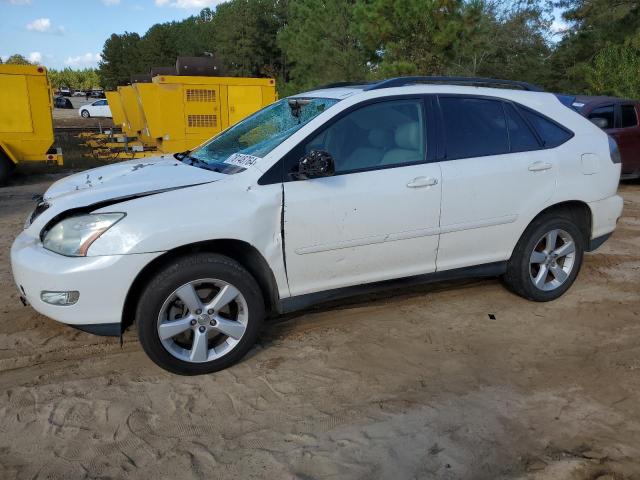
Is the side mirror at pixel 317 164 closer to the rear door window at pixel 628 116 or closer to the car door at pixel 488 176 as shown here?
the car door at pixel 488 176

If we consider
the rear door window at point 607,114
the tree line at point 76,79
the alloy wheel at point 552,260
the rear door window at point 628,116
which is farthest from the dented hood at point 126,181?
the tree line at point 76,79

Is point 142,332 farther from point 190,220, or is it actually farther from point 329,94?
point 329,94

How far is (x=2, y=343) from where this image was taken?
4.05m

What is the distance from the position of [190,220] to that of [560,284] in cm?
322

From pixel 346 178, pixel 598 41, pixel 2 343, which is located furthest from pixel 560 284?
pixel 598 41

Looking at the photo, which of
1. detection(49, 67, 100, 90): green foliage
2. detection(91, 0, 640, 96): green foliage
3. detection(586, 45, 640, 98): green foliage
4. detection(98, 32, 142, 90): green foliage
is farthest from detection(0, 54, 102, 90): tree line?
detection(586, 45, 640, 98): green foliage

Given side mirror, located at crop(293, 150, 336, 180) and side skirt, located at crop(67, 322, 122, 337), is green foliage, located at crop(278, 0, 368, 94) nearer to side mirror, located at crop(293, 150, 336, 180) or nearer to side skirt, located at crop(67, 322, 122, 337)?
side mirror, located at crop(293, 150, 336, 180)

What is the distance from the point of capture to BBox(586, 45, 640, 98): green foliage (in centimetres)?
1997

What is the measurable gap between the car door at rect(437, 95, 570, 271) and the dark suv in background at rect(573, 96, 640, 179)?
6243 mm

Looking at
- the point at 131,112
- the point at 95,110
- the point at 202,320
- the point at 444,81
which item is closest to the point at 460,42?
the point at 131,112

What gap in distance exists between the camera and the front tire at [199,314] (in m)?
3.41

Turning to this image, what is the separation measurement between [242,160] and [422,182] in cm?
126

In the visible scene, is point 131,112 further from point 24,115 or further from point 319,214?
point 319,214

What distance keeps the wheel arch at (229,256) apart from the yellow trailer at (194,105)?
29.1 ft
